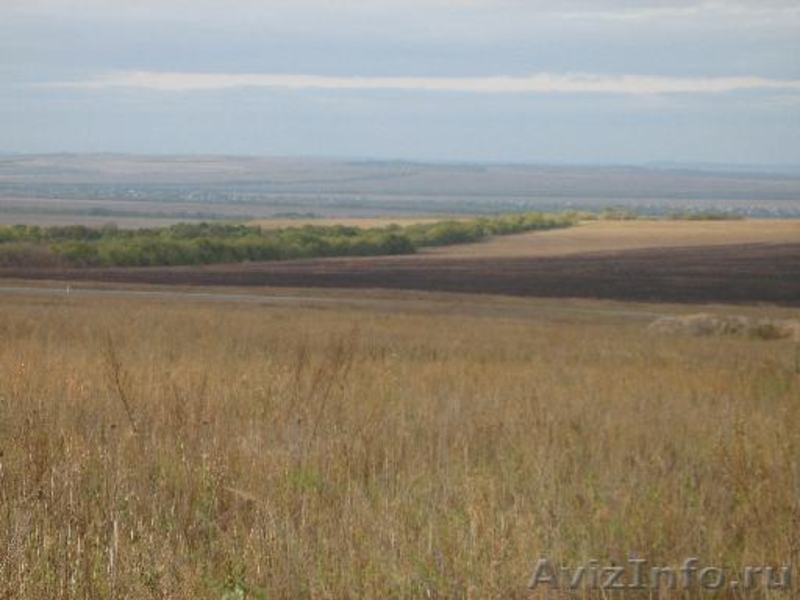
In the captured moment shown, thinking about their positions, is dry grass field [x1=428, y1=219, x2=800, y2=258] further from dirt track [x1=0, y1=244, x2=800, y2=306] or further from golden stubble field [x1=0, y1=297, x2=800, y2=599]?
golden stubble field [x1=0, y1=297, x2=800, y2=599]

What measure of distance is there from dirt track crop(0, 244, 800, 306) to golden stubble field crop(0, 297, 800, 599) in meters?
43.7

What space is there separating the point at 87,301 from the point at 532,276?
30311 millimetres

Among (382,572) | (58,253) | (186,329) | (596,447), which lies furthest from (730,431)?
(58,253)

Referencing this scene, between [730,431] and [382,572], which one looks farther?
[730,431]

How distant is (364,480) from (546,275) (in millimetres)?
58521

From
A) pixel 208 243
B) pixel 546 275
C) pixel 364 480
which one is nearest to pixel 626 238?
pixel 208 243

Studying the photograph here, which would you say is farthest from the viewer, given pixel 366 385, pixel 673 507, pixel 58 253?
pixel 58 253

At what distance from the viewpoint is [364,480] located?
7.02m

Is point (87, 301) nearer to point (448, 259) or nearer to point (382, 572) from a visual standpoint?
point (382, 572)

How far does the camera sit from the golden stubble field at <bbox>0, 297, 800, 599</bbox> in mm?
5297

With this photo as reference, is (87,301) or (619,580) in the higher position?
(619,580)

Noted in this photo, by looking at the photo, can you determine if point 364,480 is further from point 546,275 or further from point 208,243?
point 208,243

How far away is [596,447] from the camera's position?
812 cm

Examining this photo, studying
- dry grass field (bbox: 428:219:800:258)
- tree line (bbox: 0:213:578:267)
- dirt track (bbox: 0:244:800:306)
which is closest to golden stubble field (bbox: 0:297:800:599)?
dirt track (bbox: 0:244:800:306)
